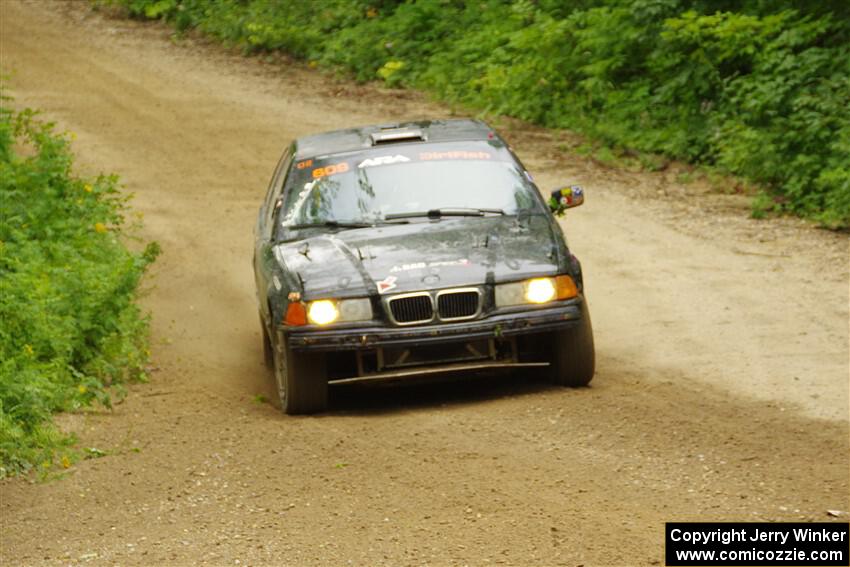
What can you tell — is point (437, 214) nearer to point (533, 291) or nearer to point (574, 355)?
point (533, 291)

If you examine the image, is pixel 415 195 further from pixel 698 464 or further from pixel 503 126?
Result: pixel 503 126

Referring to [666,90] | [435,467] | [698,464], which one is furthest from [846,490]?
[666,90]

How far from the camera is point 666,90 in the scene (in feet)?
61.0

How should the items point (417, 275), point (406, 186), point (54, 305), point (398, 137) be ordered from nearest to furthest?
point (417, 275)
point (406, 186)
point (54, 305)
point (398, 137)

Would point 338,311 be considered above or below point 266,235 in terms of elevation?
below

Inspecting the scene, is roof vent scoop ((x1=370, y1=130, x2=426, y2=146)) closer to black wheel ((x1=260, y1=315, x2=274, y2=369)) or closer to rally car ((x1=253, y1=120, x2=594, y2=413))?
rally car ((x1=253, y1=120, x2=594, y2=413))

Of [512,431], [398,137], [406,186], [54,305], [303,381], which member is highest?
[398,137]

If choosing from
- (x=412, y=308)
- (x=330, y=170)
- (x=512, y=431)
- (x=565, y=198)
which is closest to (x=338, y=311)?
(x=412, y=308)

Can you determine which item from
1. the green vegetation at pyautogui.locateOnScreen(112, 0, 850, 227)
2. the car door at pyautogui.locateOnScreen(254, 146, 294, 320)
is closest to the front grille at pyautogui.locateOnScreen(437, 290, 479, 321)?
the car door at pyautogui.locateOnScreen(254, 146, 294, 320)

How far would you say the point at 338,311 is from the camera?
857 cm

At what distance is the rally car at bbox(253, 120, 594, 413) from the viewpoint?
855 cm

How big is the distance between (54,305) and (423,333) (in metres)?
2.91
